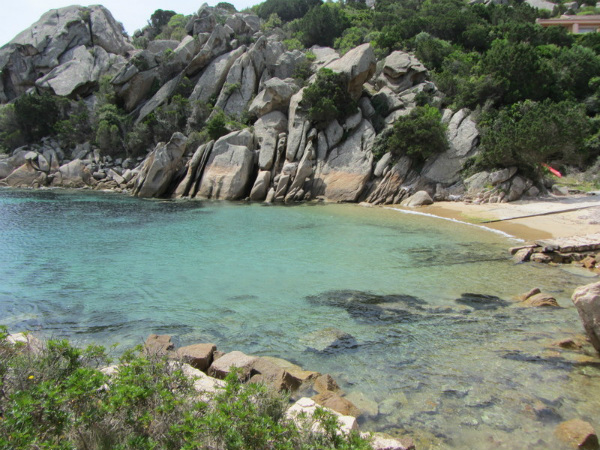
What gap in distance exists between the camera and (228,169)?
42.8 m

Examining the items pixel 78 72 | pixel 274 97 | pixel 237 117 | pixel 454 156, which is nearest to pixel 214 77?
pixel 237 117

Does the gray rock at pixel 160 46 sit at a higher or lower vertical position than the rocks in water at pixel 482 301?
higher

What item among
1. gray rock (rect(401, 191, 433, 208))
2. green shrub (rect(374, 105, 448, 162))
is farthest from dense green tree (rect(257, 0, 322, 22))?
gray rock (rect(401, 191, 433, 208))

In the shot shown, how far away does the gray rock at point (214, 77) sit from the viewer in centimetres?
5725

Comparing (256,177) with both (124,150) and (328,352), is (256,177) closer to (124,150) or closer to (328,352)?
(124,150)

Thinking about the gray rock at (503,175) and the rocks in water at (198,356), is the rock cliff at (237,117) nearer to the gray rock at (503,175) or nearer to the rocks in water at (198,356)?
the gray rock at (503,175)

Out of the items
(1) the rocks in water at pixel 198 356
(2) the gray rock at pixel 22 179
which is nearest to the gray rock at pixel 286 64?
(2) the gray rock at pixel 22 179

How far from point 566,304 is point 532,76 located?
36.0 m

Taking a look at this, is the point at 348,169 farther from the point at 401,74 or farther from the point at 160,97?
the point at 160,97

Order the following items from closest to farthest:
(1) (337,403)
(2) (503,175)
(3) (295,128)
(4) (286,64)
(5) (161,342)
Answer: (1) (337,403)
(5) (161,342)
(2) (503,175)
(3) (295,128)
(4) (286,64)

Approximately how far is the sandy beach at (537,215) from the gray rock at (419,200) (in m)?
1.48

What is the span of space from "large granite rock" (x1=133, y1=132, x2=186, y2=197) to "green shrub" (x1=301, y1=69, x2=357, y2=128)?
48.4 feet

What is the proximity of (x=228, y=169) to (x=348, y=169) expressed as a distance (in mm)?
12648

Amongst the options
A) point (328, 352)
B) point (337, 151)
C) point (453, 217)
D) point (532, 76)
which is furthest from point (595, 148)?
point (328, 352)
